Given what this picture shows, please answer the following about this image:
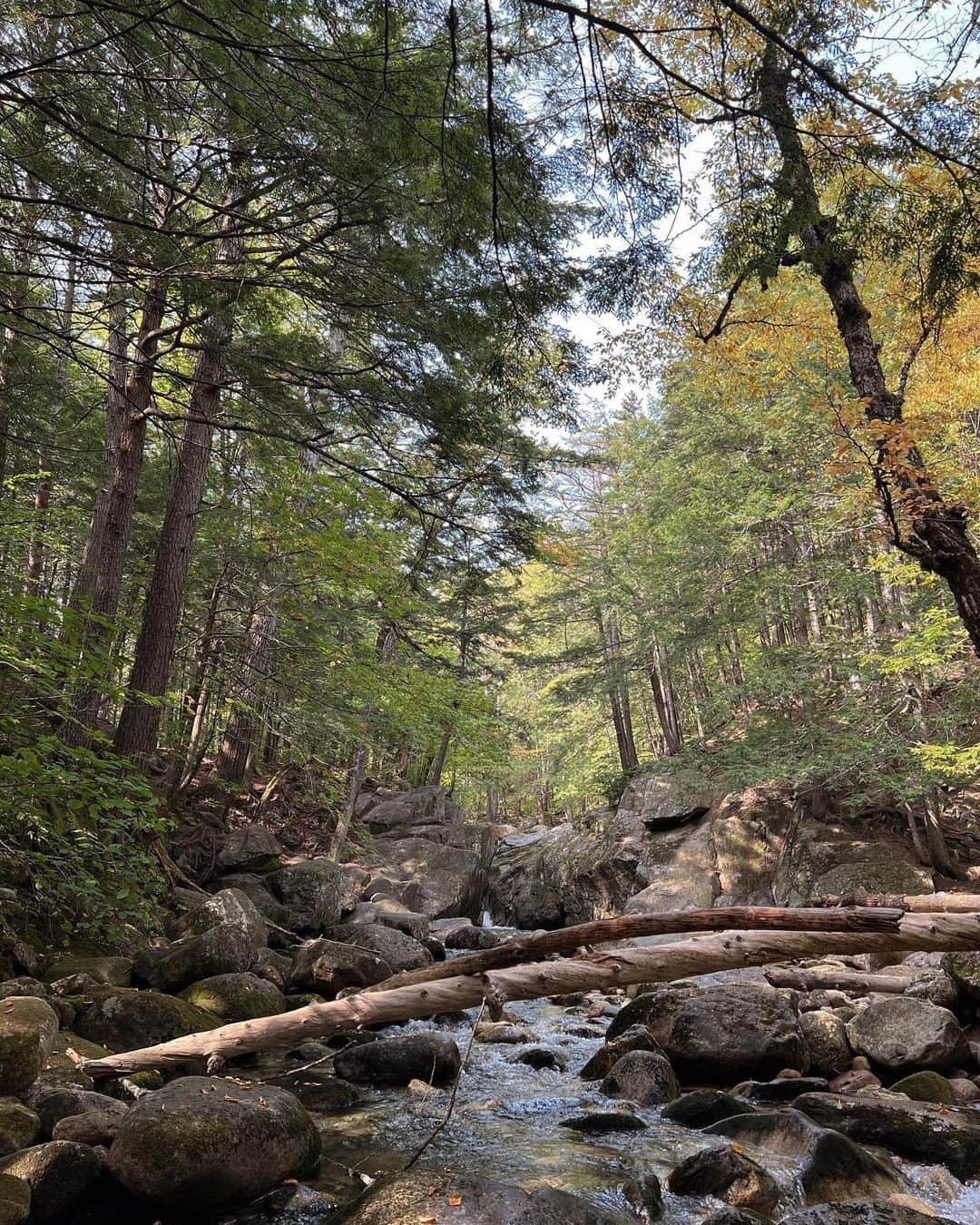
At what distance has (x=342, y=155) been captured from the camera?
430 cm

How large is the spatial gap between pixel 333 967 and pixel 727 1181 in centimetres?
515

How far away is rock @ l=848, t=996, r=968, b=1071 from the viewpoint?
235 inches

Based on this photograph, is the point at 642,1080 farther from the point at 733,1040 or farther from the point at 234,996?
the point at 234,996

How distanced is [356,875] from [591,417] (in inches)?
746

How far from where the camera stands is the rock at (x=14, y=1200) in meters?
3.12

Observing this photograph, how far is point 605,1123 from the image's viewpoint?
16.8 ft

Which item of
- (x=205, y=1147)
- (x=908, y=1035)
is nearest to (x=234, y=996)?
(x=205, y=1147)

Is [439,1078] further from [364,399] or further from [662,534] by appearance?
[662,534]

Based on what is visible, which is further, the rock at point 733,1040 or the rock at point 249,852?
the rock at point 249,852

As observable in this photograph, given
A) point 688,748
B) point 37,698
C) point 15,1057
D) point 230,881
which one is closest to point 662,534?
point 688,748

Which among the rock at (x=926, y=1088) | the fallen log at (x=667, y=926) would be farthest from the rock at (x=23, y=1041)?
the rock at (x=926, y=1088)

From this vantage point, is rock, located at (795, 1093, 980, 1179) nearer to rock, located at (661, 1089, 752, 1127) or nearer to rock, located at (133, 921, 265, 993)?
rock, located at (661, 1089, 752, 1127)

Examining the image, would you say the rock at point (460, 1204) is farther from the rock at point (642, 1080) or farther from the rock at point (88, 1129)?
the rock at point (642, 1080)

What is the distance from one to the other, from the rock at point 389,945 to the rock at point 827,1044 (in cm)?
502
